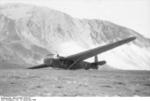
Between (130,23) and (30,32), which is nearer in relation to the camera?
(130,23)

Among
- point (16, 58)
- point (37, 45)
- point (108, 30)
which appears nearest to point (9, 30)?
point (37, 45)

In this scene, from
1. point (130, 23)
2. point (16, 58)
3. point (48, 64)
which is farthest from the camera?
point (16, 58)

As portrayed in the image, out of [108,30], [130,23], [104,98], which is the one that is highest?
[108,30]

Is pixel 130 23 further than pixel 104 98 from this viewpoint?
Yes

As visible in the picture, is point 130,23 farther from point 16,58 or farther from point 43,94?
point 16,58

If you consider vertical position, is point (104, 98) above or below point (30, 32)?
below

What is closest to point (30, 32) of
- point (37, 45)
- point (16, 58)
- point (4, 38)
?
point (37, 45)

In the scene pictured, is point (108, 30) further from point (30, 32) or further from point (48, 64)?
point (48, 64)

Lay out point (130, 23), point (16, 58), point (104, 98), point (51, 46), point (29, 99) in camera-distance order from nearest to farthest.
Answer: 1. point (29, 99)
2. point (104, 98)
3. point (130, 23)
4. point (16, 58)
5. point (51, 46)

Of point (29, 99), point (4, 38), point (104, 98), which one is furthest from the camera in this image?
point (4, 38)
